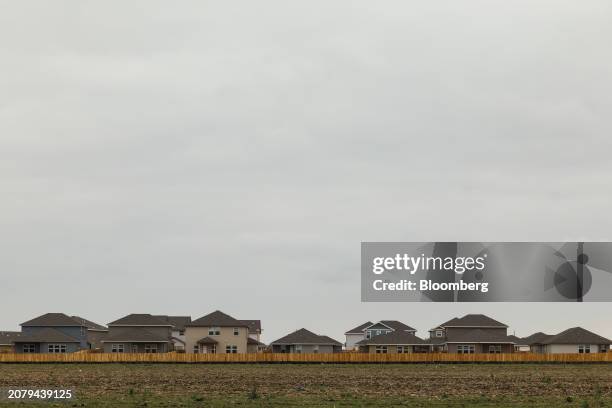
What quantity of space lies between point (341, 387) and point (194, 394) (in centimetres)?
1055

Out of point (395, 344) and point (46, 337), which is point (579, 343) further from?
point (46, 337)

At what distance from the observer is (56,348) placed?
12875cm

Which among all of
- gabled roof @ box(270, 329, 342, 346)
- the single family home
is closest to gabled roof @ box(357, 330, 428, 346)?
gabled roof @ box(270, 329, 342, 346)

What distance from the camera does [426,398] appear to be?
4594cm

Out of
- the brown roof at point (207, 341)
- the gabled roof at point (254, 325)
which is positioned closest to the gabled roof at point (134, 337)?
the brown roof at point (207, 341)

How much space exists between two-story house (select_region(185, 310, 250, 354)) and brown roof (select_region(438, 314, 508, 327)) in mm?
35130

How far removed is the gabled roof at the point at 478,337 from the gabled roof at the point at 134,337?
44474 mm

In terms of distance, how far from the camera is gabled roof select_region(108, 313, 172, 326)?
134375mm

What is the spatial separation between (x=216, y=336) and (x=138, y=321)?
13048mm

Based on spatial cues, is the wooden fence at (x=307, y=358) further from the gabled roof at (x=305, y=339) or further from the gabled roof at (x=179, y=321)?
the gabled roof at (x=179, y=321)

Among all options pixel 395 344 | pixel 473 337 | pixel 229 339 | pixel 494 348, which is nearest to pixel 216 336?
pixel 229 339

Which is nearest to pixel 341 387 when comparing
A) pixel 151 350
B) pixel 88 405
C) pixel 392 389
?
pixel 392 389

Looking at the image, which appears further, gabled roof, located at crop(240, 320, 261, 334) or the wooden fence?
gabled roof, located at crop(240, 320, 261, 334)

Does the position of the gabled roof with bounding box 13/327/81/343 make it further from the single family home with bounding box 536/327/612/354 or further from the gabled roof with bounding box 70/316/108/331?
the single family home with bounding box 536/327/612/354
